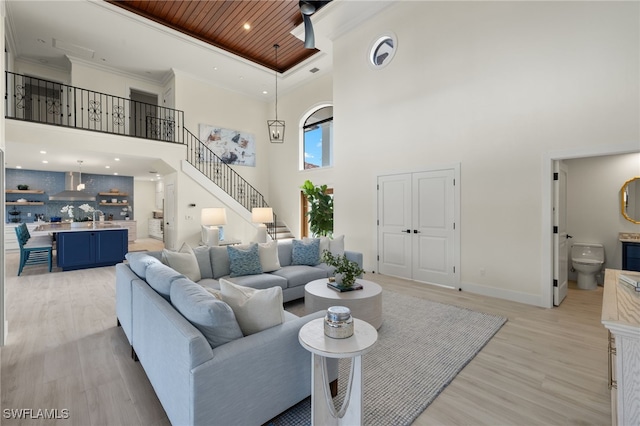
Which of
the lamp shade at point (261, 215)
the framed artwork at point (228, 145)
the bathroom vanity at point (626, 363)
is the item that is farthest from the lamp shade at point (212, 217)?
the bathroom vanity at point (626, 363)

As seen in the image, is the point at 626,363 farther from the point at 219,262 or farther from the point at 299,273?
the point at 219,262

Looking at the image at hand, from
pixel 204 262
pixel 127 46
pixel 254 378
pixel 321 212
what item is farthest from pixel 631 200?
pixel 127 46

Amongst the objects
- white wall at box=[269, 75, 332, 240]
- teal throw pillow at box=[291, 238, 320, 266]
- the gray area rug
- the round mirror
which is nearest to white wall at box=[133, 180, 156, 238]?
white wall at box=[269, 75, 332, 240]

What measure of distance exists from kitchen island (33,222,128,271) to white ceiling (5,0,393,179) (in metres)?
1.73

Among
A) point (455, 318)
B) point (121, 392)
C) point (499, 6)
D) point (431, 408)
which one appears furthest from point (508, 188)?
point (121, 392)

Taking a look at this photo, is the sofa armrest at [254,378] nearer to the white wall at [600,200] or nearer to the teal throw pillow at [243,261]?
the teal throw pillow at [243,261]

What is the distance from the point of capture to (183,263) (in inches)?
136

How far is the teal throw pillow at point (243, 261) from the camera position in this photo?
12.7 feet

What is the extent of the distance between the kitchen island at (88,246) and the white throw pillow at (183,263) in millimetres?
4257

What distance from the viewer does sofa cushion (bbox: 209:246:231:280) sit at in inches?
153

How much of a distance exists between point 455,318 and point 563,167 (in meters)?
2.78

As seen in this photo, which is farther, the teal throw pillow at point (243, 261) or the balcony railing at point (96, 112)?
the balcony railing at point (96, 112)

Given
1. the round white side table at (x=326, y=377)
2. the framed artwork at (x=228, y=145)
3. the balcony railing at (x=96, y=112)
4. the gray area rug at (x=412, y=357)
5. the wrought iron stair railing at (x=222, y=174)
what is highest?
the balcony railing at (x=96, y=112)

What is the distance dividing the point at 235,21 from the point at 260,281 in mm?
5565
